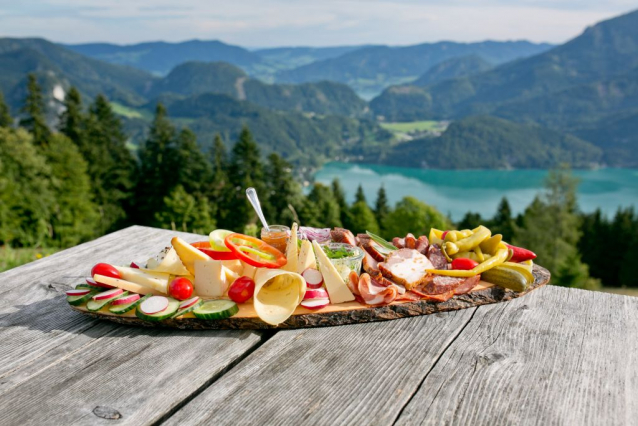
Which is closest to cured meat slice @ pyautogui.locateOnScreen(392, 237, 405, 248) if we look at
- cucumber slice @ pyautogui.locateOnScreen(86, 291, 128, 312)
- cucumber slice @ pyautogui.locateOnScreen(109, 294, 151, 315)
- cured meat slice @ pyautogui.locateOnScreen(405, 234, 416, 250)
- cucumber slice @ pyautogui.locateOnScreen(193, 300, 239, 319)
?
cured meat slice @ pyautogui.locateOnScreen(405, 234, 416, 250)

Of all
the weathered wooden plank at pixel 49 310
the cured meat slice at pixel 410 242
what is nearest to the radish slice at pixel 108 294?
the weathered wooden plank at pixel 49 310

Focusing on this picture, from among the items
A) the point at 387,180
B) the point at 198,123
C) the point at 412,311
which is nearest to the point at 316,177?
the point at 387,180

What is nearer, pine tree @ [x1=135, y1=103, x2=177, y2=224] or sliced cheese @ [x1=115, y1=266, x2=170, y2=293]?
sliced cheese @ [x1=115, y1=266, x2=170, y2=293]

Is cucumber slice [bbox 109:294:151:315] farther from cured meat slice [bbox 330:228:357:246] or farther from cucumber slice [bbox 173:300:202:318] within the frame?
cured meat slice [bbox 330:228:357:246]

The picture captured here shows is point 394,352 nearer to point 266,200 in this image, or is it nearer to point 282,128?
point 266,200

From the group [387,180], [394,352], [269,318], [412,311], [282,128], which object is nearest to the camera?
[394,352]

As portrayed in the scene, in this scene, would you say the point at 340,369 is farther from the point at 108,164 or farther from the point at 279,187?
the point at 108,164
